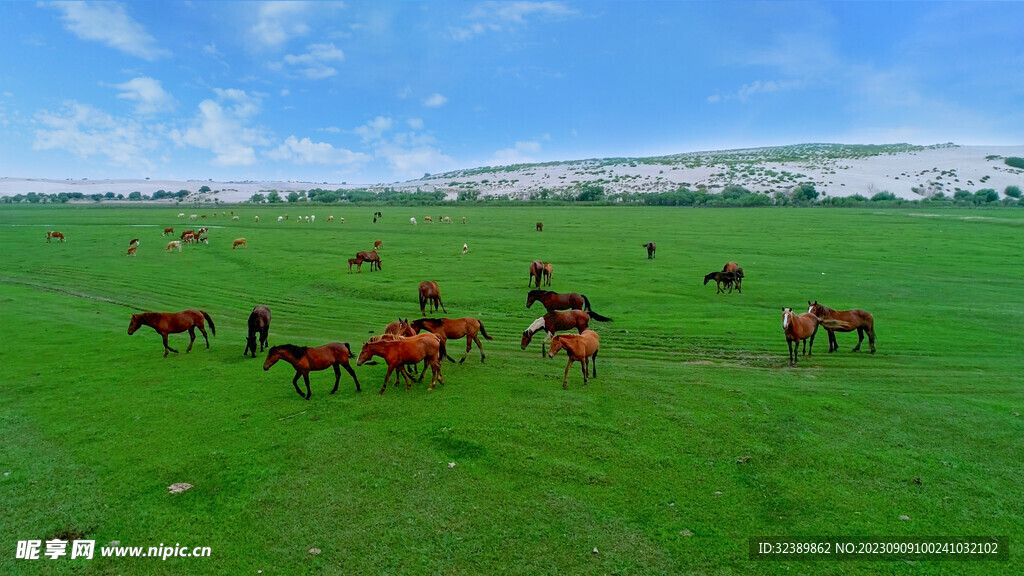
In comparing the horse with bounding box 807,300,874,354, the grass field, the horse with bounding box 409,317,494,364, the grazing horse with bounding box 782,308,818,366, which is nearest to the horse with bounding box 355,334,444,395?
the grass field

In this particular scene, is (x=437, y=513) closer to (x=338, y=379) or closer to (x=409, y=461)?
(x=409, y=461)

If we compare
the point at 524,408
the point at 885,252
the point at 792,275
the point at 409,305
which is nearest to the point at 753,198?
the point at 885,252

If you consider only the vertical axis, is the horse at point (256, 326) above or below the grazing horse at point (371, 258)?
below

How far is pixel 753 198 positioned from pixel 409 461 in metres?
86.8

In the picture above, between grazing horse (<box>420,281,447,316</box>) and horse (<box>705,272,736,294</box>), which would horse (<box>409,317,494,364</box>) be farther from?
horse (<box>705,272,736,294</box>)

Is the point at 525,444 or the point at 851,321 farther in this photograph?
the point at 851,321

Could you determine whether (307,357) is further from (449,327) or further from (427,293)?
(427,293)

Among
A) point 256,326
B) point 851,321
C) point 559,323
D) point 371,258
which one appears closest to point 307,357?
point 256,326

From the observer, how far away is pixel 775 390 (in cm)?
1107

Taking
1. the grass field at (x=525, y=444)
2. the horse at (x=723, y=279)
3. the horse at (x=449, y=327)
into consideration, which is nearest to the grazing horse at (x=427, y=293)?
the grass field at (x=525, y=444)

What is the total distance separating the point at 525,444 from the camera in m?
8.59

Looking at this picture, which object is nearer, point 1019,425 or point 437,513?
point 437,513

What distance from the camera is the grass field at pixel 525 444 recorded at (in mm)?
6387

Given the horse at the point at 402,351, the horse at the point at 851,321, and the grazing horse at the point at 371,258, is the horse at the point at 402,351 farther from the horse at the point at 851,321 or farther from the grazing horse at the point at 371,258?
the grazing horse at the point at 371,258
